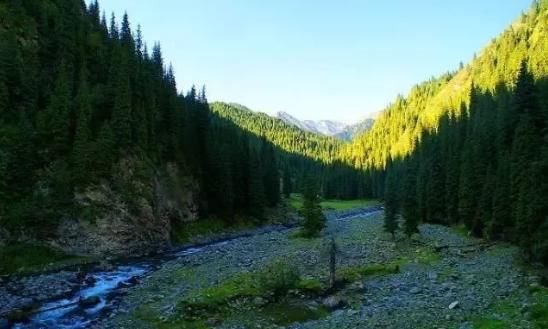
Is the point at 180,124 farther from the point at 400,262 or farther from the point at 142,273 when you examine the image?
the point at 400,262

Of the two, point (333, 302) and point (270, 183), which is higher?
point (270, 183)

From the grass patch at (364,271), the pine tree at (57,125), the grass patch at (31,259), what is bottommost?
the grass patch at (364,271)

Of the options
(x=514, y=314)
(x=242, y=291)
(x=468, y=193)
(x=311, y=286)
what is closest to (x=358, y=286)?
(x=311, y=286)

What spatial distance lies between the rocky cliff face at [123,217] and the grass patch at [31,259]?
230 cm

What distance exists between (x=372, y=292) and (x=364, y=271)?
7.44 m

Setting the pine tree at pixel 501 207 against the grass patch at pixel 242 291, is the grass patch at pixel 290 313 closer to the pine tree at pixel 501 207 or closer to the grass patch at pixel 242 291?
the grass patch at pixel 242 291

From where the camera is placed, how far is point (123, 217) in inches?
2884

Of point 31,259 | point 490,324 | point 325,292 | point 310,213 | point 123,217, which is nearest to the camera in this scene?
point 490,324

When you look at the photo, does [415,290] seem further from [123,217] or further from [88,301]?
[123,217]

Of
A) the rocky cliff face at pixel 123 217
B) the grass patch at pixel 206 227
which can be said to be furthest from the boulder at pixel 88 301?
the grass patch at pixel 206 227

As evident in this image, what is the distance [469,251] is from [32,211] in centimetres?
5737

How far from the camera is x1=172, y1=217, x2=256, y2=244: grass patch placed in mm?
88250

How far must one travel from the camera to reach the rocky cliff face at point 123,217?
217ft

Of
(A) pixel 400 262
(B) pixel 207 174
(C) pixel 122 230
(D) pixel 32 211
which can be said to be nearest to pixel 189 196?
(B) pixel 207 174
